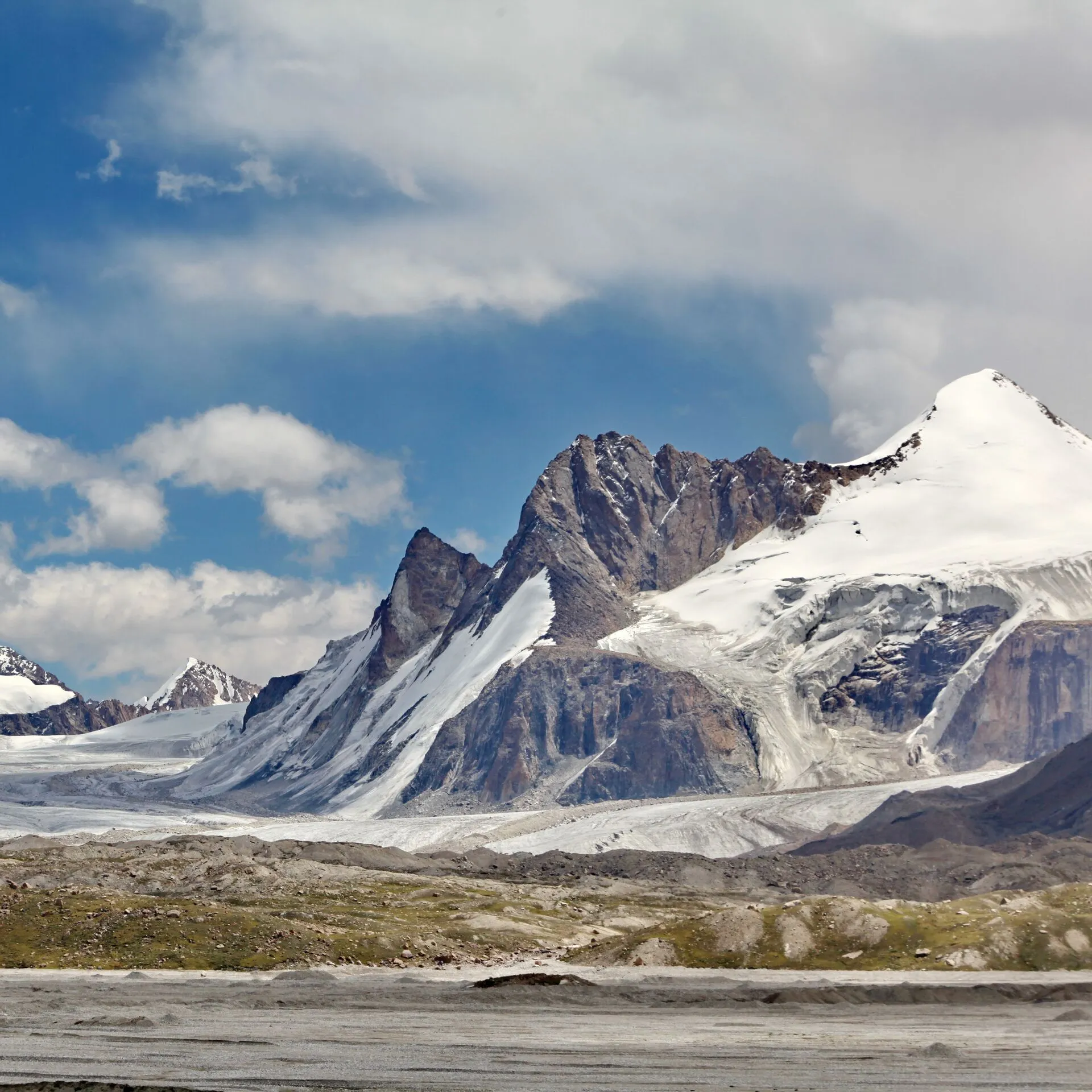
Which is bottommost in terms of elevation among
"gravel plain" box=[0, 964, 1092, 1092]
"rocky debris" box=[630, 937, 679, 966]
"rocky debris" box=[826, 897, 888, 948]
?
"gravel plain" box=[0, 964, 1092, 1092]

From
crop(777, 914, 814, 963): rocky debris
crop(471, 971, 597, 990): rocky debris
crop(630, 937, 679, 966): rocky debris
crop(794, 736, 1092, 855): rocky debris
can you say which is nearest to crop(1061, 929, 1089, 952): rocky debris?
crop(777, 914, 814, 963): rocky debris

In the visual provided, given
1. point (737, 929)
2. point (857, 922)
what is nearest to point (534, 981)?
point (737, 929)

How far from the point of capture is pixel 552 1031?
6662 centimetres

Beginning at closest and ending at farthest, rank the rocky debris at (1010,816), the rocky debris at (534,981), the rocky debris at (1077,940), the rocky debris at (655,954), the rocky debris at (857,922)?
1. the rocky debris at (534,981)
2. the rocky debris at (1077,940)
3. the rocky debris at (857,922)
4. the rocky debris at (655,954)
5. the rocky debris at (1010,816)

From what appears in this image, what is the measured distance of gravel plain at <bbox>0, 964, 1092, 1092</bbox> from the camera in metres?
54.5

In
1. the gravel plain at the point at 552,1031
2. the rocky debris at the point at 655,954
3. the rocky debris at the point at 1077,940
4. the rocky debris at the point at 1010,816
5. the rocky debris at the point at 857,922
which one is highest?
the rocky debris at the point at 1010,816

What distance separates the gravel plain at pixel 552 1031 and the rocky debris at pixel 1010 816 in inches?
3912

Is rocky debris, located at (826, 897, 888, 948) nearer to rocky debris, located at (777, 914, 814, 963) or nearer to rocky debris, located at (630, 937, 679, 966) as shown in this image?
rocky debris, located at (777, 914, 814, 963)

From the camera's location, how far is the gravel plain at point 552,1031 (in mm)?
54469

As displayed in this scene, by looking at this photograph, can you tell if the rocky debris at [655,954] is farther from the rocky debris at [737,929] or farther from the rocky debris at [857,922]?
the rocky debris at [857,922]

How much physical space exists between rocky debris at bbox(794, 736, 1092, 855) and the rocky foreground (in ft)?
43.6

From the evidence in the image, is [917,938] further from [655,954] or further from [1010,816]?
[1010,816]

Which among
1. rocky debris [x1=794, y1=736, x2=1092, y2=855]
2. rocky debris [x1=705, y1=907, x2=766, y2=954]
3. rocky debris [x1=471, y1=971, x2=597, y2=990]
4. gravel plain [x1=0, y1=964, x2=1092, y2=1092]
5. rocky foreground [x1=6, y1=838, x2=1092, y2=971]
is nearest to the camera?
gravel plain [x1=0, y1=964, x2=1092, y2=1092]

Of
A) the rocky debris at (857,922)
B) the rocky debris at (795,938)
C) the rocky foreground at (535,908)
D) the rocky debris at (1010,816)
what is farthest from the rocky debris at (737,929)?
the rocky debris at (1010,816)
